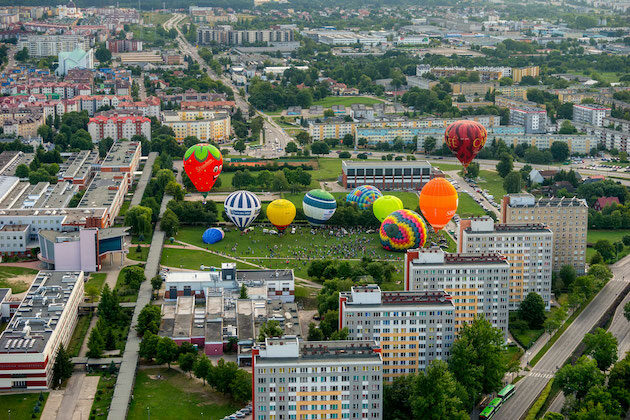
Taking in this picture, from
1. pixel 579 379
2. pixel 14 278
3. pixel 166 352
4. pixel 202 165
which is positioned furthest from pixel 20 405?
pixel 202 165

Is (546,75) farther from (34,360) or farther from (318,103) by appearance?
(34,360)

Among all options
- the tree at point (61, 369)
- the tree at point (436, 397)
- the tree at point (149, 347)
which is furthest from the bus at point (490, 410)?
the tree at point (61, 369)

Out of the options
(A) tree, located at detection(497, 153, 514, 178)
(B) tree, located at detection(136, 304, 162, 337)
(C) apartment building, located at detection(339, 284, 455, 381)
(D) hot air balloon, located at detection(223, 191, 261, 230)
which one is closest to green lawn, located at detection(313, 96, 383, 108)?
(A) tree, located at detection(497, 153, 514, 178)

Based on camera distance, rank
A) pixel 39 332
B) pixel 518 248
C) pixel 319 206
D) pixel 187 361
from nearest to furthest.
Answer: pixel 187 361
pixel 39 332
pixel 518 248
pixel 319 206

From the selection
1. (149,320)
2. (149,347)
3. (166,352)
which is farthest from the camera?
(149,320)

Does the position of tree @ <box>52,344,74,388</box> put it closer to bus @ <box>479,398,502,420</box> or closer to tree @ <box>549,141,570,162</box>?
bus @ <box>479,398,502,420</box>

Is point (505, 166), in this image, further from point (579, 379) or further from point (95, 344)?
point (95, 344)

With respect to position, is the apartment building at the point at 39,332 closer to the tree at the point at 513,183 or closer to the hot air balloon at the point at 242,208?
the hot air balloon at the point at 242,208

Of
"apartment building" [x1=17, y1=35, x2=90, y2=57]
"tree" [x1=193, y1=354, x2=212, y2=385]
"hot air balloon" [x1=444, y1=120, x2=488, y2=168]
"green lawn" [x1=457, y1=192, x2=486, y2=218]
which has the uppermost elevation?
"hot air balloon" [x1=444, y1=120, x2=488, y2=168]
